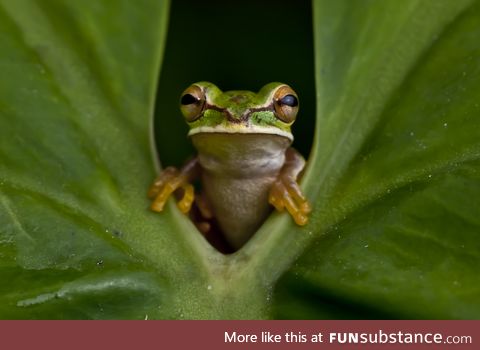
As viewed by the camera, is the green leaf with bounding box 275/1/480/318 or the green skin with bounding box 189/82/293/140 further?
the green skin with bounding box 189/82/293/140

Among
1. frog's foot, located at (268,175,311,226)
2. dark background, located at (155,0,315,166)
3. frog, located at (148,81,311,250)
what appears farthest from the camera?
dark background, located at (155,0,315,166)

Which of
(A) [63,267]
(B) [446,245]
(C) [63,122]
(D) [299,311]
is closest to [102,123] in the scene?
(C) [63,122]

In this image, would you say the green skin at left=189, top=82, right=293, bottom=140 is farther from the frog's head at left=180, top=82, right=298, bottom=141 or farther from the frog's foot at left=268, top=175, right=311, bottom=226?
the frog's foot at left=268, top=175, right=311, bottom=226

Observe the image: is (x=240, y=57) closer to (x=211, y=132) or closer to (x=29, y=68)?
(x=211, y=132)

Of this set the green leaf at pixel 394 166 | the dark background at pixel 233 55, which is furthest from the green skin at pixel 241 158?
the dark background at pixel 233 55

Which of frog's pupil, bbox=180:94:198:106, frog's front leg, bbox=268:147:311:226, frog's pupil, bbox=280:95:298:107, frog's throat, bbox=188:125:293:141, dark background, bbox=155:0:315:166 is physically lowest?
dark background, bbox=155:0:315:166

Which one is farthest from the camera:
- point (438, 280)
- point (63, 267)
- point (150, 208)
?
point (150, 208)

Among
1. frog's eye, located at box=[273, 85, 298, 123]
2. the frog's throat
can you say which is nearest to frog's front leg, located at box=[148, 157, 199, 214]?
the frog's throat

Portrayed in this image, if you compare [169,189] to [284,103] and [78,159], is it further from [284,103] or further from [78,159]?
[284,103]
